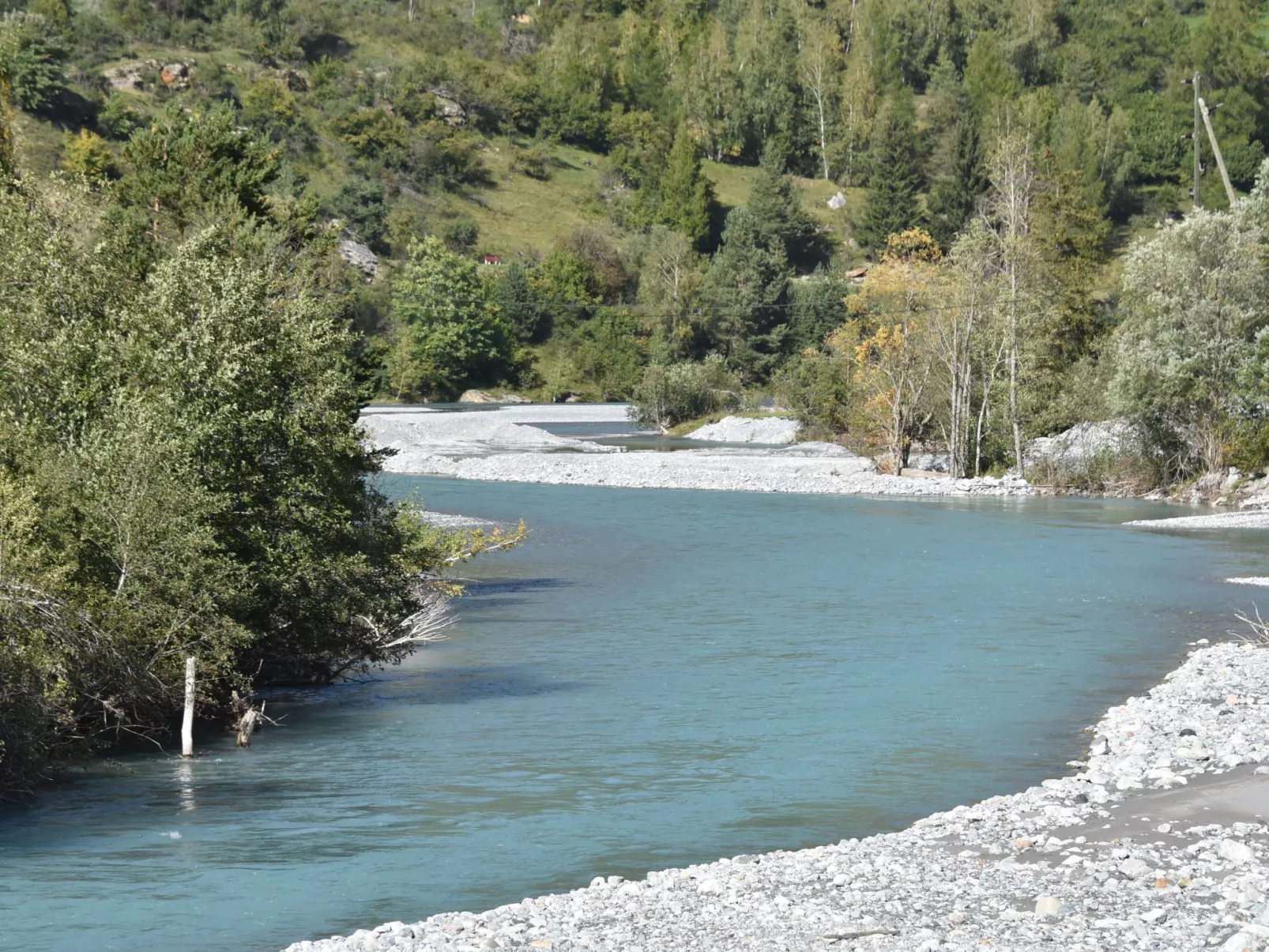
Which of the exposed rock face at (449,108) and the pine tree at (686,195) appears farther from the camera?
the exposed rock face at (449,108)

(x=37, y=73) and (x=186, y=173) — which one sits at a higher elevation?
(x=37, y=73)

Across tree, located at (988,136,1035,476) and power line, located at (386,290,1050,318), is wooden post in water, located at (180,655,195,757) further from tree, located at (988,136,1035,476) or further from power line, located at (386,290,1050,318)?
power line, located at (386,290,1050,318)

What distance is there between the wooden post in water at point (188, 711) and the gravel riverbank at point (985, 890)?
6.83m

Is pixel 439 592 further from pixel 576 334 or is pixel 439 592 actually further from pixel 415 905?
pixel 576 334

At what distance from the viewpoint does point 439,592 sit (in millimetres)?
30797

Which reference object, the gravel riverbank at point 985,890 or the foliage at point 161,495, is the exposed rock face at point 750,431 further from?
the gravel riverbank at point 985,890

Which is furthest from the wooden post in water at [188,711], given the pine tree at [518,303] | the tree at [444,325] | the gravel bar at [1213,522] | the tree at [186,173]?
the pine tree at [518,303]

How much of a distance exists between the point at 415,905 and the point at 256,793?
174 inches

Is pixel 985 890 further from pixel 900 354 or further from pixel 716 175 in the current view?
pixel 716 175

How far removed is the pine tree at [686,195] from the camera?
494 ft

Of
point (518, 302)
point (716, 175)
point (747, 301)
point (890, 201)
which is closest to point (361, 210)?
point (518, 302)

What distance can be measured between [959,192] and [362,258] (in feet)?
181

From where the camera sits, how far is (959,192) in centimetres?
13712

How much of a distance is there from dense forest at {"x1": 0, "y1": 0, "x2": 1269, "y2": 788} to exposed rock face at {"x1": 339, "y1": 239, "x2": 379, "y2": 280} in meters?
0.39
